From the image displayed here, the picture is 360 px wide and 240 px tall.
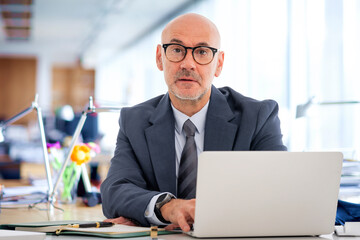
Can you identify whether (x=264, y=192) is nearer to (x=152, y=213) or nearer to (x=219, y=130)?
(x=152, y=213)

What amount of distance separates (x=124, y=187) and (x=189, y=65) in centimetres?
48

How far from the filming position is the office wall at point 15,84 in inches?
518

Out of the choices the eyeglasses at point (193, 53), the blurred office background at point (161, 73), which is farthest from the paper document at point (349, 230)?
the blurred office background at point (161, 73)

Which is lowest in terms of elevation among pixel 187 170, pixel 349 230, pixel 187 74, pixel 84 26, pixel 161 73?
pixel 349 230

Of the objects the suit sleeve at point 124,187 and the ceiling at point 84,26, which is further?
the ceiling at point 84,26

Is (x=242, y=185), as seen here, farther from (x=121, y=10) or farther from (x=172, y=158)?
(x=121, y=10)

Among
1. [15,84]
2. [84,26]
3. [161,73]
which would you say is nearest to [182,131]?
[161,73]

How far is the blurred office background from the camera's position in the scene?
3.61m

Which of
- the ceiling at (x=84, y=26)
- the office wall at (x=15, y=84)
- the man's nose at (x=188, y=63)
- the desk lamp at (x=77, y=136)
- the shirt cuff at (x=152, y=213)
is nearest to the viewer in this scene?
the shirt cuff at (x=152, y=213)

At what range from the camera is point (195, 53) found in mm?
1796

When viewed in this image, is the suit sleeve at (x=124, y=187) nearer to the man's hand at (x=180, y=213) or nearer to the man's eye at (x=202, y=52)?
the man's hand at (x=180, y=213)

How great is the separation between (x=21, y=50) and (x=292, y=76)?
10390mm

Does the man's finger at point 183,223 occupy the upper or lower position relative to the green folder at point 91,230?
upper

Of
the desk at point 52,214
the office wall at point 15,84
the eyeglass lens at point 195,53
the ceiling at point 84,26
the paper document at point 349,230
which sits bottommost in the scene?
the desk at point 52,214
